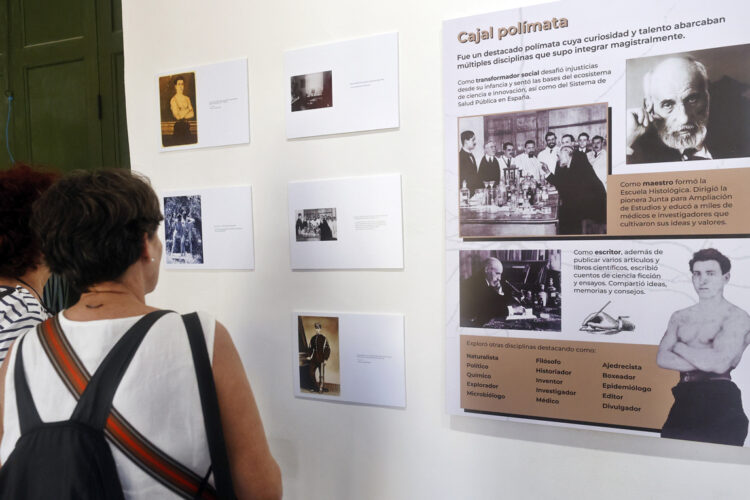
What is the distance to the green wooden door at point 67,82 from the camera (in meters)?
2.09

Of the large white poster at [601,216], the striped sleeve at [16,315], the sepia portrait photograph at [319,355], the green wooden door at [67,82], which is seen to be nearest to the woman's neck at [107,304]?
the striped sleeve at [16,315]

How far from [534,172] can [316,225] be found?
585 millimetres

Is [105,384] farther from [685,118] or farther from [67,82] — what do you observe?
[67,82]

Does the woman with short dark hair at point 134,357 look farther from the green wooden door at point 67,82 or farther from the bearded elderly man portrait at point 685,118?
the green wooden door at point 67,82

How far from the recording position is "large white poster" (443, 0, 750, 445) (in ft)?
3.33

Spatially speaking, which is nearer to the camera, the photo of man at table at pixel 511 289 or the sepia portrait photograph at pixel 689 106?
the sepia portrait photograph at pixel 689 106

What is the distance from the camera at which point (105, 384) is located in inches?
31.2

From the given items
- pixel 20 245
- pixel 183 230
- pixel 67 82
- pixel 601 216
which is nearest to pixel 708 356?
pixel 601 216

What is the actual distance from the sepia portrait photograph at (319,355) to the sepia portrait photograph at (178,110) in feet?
2.19

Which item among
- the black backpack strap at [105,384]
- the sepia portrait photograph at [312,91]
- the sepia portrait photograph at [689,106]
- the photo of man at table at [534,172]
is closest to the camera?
the black backpack strap at [105,384]

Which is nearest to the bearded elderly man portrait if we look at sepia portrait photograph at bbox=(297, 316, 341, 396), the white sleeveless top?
sepia portrait photograph at bbox=(297, 316, 341, 396)

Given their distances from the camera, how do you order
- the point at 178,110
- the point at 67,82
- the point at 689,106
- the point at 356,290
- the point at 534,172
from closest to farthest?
1. the point at 689,106
2. the point at 534,172
3. the point at 356,290
4. the point at 178,110
5. the point at 67,82

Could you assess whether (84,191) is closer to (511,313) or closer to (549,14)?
(511,313)

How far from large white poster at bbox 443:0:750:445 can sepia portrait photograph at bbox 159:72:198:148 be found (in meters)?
0.79
